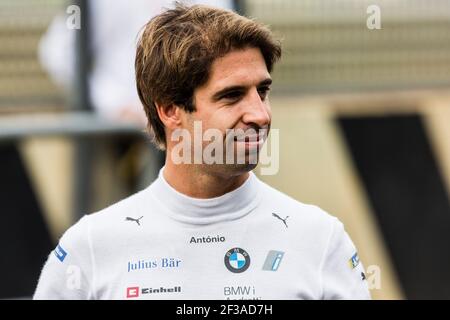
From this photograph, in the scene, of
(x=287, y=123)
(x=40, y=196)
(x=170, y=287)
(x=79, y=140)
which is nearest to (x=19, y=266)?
(x=40, y=196)

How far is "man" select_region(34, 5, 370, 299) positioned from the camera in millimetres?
2514

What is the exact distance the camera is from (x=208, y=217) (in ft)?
8.53

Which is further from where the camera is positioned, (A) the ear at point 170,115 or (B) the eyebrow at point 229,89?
(A) the ear at point 170,115

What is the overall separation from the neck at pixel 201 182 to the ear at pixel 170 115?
0.09 metres

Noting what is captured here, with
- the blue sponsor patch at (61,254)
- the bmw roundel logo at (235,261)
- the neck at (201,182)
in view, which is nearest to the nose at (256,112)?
the neck at (201,182)

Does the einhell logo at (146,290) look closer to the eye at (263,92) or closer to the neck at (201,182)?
the neck at (201,182)

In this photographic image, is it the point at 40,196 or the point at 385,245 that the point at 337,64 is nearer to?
the point at 385,245

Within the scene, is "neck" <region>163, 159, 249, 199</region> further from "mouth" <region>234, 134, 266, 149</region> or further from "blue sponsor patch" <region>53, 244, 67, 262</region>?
"blue sponsor patch" <region>53, 244, 67, 262</region>

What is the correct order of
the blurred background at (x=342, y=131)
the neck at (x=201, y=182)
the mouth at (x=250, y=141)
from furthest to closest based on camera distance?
the blurred background at (x=342, y=131), the neck at (x=201, y=182), the mouth at (x=250, y=141)

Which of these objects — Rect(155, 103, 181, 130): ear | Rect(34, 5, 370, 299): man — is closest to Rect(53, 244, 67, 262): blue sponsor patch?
Rect(34, 5, 370, 299): man

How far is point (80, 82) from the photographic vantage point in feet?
14.3

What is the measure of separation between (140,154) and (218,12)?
79.3 inches

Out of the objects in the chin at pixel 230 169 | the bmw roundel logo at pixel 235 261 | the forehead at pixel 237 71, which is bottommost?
the bmw roundel logo at pixel 235 261

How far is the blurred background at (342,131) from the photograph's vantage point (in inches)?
200
